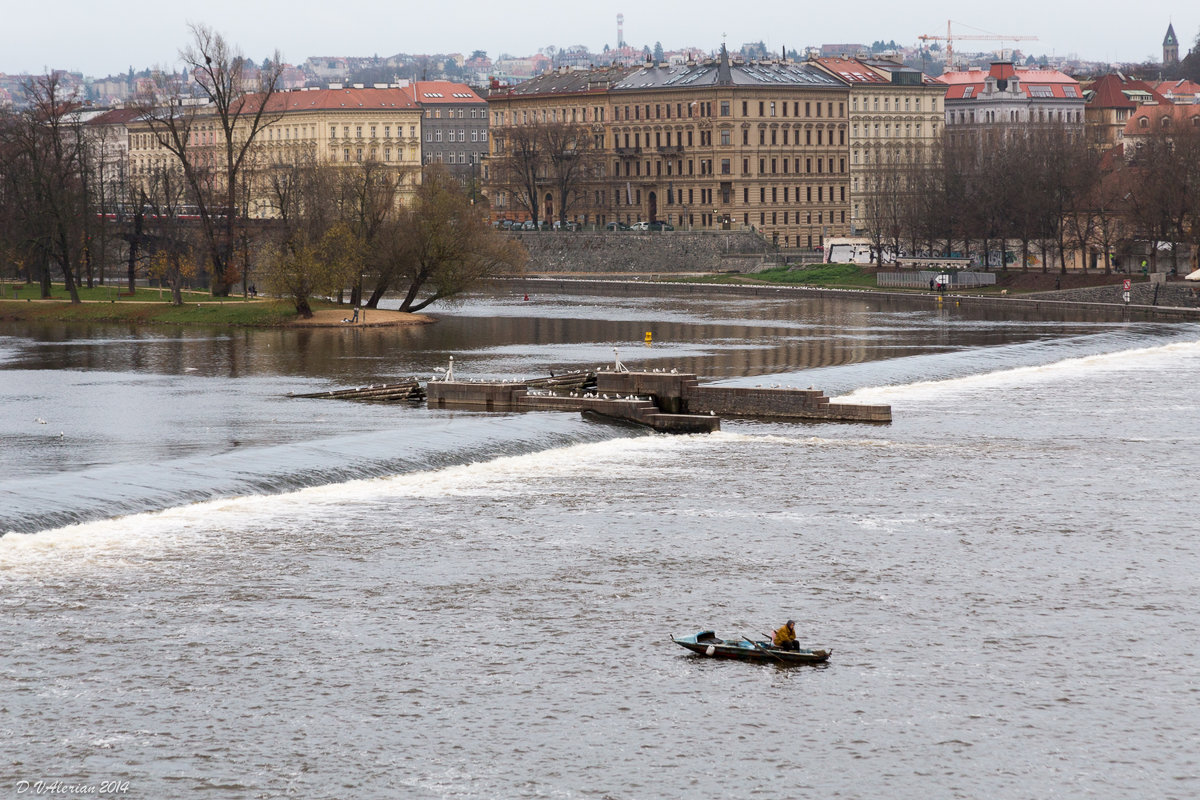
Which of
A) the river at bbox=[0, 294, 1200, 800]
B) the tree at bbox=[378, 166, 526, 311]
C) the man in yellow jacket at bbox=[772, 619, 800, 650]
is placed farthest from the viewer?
the tree at bbox=[378, 166, 526, 311]

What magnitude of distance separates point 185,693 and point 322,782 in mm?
4876

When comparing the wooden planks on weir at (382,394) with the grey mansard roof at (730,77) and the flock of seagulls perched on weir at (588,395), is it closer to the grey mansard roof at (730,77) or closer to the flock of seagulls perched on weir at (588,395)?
the flock of seagulls perched on weir at (588,395)

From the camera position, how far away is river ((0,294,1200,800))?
28344mm

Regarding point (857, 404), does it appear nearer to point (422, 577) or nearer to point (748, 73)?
point (422, 577)

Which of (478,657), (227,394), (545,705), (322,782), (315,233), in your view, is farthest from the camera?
(315,233)

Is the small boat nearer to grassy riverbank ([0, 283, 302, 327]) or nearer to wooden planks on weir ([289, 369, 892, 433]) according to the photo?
wooden planks on weir ([289, 369, 892, 433])

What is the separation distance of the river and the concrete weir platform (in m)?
2.03

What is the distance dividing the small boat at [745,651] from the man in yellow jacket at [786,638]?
0.10 metres

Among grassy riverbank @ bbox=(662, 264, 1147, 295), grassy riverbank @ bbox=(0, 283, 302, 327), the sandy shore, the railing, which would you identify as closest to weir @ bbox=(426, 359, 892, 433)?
the sandy shore

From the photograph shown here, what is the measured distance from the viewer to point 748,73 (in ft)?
641

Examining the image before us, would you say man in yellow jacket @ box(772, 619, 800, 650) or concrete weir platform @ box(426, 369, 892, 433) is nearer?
man in yellow jacket @ box(772, 619, 800, 650)

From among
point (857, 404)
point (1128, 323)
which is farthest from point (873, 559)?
point (1128, 323)

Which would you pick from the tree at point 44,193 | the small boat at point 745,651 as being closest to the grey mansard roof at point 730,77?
the tree at point 44,193

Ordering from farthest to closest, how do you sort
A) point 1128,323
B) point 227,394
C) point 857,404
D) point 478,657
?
point 1128,323
point 227,394
point 857,404
point 478,657
